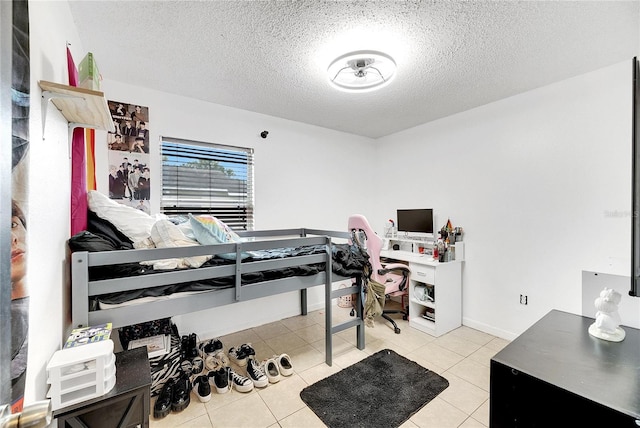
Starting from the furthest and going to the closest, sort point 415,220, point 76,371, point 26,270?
point 415,220 → point 76,371 → point 26,270

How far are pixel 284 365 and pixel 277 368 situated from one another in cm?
6

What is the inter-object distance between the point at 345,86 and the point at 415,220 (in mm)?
1972

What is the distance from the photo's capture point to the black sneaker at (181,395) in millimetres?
1750

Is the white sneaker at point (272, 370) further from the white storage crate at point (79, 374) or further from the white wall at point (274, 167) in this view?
the white storage crate at point (79, 374)

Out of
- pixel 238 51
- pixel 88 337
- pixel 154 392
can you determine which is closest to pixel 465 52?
pixel 238 51

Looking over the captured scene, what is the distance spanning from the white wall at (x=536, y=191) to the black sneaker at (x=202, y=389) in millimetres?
2690

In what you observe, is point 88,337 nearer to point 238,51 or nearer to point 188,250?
point 188,250

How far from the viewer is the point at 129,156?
7.82 feet

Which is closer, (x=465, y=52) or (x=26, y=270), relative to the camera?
(x=26, y=270)

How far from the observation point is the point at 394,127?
3.68m

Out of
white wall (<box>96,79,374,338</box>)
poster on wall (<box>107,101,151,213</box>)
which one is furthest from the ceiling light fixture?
poster on wall (<box>107,101,151,213</box>)

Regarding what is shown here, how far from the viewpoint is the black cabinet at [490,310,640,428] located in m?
0.90

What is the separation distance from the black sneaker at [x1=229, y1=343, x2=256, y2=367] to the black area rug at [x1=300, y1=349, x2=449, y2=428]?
615mm

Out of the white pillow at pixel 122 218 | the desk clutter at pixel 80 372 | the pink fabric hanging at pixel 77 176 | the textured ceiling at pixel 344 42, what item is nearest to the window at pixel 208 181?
the textured ceiling at pixel 344 42
